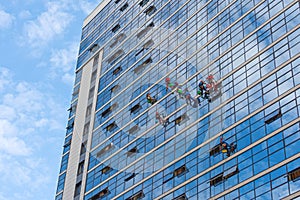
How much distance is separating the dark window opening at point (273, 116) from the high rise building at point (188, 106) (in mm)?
105

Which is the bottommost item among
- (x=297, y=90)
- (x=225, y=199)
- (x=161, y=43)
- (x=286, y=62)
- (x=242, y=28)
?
(x=225, y=199)

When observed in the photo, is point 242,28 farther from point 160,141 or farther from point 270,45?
point 160,141

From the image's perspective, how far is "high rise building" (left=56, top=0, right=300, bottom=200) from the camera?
2160 inches

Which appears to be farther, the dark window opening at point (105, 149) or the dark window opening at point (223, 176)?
the dark window opening at point (105, 149)

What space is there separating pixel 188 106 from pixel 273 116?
515 inches

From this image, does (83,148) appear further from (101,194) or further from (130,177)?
(130,177)

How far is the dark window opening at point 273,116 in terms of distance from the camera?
179ft

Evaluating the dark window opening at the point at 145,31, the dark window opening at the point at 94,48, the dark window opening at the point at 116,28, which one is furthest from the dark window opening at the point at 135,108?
the dark window opening at the point at 94,48

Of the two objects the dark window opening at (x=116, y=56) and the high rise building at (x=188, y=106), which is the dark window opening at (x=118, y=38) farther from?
the dark window opening at (x=116, y=56)

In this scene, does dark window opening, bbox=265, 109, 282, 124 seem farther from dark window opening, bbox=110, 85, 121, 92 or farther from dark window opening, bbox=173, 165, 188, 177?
dark window opening, bbox=110, 85, 121, 92

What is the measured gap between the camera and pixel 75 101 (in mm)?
90625

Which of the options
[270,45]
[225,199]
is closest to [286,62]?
[270,45]

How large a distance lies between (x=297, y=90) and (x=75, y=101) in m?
43.2

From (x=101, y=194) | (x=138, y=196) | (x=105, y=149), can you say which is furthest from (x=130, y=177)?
(x=105, y=149)
